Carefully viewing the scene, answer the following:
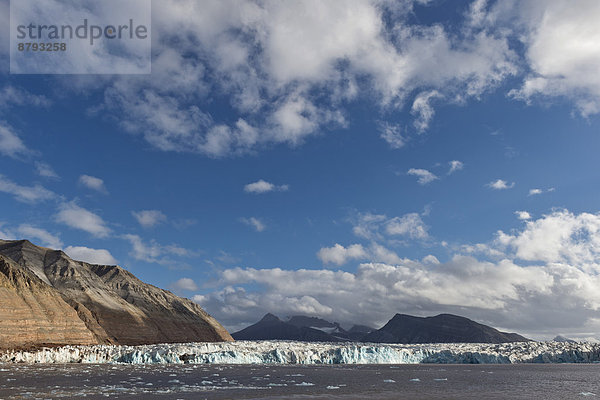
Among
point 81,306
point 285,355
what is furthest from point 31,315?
point 285,355

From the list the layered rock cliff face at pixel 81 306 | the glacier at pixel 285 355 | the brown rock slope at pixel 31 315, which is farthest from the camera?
the layered rock cliff face at pixel 81 306

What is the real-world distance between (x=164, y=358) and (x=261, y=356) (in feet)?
64.6

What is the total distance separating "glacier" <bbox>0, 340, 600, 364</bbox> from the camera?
82400mm

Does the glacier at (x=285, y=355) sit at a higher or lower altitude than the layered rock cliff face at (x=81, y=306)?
lower

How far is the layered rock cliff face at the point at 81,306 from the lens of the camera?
305 ft

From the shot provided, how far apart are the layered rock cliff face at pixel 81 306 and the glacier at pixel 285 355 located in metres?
11.3

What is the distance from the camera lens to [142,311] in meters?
164

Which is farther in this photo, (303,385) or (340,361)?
(340,361)

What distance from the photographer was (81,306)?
13050cm

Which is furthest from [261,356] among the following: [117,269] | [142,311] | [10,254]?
[117,269]

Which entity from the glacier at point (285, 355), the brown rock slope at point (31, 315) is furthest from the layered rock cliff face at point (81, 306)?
the glacier at point (285, 355)

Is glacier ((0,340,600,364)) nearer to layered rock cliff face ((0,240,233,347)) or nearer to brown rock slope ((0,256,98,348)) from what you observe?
brown rock slope ((0,256,98,348))

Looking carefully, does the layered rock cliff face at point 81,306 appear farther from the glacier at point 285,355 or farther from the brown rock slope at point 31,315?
the glacier at point 285,355

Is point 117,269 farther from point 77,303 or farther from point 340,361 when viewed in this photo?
point 340,361
